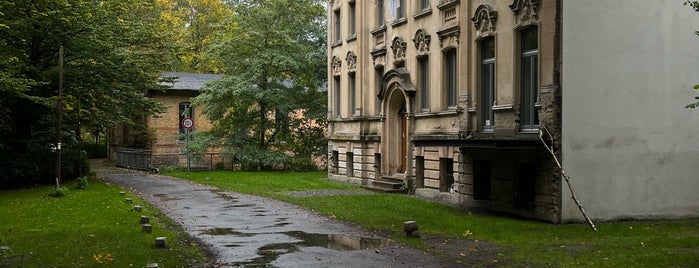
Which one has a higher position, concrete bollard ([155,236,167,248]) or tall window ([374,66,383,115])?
tall window ([374,66,383,115])

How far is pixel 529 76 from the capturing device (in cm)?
1780

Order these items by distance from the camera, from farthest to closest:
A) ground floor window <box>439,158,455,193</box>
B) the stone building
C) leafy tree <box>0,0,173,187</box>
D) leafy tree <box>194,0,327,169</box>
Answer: leafy tree <box>194,0,327,169</box>
leafy tree <box>0,0,173,187</box>
ground floor window <box>439,158,455,193</box>
the stone building

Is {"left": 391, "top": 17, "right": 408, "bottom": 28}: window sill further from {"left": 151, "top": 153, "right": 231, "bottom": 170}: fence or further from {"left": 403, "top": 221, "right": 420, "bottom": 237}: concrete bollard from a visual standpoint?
{"left": 151, "top": 153, "right": 231, "bottom": 170}: fence

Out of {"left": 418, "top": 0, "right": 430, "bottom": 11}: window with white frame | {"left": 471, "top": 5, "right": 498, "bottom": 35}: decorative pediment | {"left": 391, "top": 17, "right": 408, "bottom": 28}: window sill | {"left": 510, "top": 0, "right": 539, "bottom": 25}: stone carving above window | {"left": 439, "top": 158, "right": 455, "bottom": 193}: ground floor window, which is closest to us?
{"left": 510, "top": 0, "right": 539, "bottom": 25}: stone carving above window

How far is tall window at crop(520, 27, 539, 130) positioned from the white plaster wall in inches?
47.0

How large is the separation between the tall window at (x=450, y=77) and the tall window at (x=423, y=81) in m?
1.45

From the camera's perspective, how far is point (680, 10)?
17.7 meters

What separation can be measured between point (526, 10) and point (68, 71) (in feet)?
60.7

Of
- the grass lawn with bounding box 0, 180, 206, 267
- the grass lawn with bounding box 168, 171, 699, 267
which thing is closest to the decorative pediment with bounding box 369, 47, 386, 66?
the grass lawn with bounding box 168, 171, 699, 267

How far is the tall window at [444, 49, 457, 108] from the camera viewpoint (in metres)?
22.1

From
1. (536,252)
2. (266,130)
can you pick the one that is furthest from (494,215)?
(266,130)

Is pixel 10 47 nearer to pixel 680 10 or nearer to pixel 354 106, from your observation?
pixel 354 106

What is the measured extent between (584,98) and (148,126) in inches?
1248

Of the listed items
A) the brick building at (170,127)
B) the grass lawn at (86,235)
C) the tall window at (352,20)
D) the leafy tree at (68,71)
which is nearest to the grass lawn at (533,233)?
the grass lawn at (86,235)
